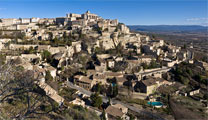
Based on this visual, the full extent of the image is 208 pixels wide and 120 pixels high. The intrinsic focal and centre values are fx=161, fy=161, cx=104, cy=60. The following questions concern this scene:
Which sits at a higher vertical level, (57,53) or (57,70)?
(57,53)

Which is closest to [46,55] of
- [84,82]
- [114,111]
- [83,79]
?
[83,79]

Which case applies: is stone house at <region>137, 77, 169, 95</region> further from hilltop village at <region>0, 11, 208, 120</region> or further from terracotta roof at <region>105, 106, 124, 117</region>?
terracotta roof at <region>105, 106, 124, 117</region>

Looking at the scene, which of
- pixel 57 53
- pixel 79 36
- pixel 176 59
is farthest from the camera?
pixel 79 36

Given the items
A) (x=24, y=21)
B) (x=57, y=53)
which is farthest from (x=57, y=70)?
(x=24, y=21)

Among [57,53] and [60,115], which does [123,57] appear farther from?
[60,115]

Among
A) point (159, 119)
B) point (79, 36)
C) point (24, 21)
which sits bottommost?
point (159, 119)

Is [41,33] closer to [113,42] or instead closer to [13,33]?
[13,33]

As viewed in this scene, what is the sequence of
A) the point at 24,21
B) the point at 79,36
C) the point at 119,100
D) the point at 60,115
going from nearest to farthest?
the point at 60,115
the point at 119,100
the point at 79,36
the point at 24,21

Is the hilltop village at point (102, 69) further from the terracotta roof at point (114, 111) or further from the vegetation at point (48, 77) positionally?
the vegetation at point (48, 77)

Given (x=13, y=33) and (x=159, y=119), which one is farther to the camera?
(x=13, y=33)
